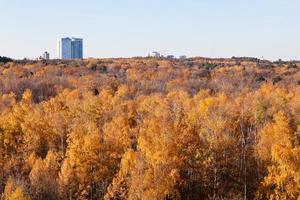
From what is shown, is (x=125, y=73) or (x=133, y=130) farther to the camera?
(x=125, y=73)

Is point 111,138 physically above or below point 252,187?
above

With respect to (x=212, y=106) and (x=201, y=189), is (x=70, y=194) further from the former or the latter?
(x=212, y=106)

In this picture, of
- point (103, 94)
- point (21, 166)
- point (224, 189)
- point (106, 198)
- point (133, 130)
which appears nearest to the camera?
point (106, 198)

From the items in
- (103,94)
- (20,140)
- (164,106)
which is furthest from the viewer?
(103,94)

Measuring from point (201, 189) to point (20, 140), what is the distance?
18548 mm

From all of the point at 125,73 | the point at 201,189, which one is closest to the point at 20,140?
the point at 201,189

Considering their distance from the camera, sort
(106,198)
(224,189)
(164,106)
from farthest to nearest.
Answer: (164,106) → (224,189) → (106,198)

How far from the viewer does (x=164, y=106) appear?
6900cm

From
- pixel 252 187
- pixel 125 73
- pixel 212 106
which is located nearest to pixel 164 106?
pixel 212 106

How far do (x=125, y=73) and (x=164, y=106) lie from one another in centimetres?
7175

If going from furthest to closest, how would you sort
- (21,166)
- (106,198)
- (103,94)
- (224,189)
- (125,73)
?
(125,73) → (103,94) → (21,166) → (224,189) → (106,198)

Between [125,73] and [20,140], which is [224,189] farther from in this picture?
[125,73]

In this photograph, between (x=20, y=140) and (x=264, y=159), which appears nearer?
(x=264, y=159)

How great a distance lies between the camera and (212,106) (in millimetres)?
73250
